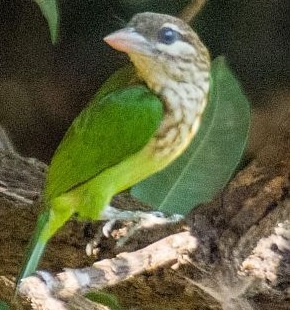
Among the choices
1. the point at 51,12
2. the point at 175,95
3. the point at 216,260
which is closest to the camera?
the point at 216,260

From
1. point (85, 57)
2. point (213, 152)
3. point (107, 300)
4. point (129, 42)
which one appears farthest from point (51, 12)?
point (107, 300)

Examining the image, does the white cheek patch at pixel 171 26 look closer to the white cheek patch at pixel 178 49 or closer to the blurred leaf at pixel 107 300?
the white cheek patch at pixel 178 49

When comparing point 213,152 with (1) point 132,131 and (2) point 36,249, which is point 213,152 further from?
(2) point 36,249

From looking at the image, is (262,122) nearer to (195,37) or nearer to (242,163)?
(242,163)

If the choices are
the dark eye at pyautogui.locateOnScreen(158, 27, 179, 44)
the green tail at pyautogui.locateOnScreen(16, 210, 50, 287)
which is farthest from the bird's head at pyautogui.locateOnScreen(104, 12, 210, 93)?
the green tail at pyautogui.locateOnScreen(16, 210, 50, 287)

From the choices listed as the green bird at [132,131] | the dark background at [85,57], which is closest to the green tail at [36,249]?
the green bird at [132,131]

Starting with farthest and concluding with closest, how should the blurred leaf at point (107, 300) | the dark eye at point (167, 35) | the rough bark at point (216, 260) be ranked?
the blurred leaf at point (107, 300) → the dark eye at point (167, 35) → the rough bark at point (216, 260)

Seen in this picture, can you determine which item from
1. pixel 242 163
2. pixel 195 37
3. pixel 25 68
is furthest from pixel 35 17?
pixel 242 163

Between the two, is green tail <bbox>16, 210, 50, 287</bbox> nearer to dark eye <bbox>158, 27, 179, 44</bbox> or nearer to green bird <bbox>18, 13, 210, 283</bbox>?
green bird <bbox>18, 13, 210, 283</bbox>

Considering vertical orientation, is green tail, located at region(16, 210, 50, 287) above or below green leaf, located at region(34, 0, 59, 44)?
below
